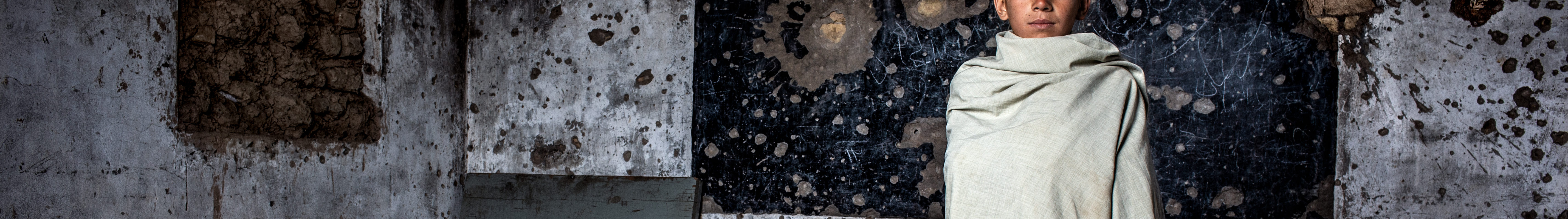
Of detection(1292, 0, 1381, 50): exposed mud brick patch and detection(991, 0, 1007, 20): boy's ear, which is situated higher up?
detection(1292, 0, 1381, 50): exposed mud brick patch

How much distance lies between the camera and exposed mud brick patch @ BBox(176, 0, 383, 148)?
68.4 inches

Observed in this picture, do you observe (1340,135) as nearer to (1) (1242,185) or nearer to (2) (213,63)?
(1) (1242,185)

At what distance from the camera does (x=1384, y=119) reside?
6.75ft

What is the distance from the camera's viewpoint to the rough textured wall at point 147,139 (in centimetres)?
142

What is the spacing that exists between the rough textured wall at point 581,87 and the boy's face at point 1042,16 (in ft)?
4.33

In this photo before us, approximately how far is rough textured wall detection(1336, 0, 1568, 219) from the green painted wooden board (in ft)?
6.46

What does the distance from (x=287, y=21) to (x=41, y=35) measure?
51 centimetres

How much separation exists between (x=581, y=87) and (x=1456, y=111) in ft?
8.40

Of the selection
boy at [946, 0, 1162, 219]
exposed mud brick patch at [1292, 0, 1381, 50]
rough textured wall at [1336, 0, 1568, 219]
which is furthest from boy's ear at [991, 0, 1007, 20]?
rough textured wall at [1336, 0, 1568, 219]

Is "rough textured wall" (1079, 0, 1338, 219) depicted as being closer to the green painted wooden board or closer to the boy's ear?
the boy's ear

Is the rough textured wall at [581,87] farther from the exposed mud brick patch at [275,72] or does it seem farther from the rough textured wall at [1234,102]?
the rough textured wall at [1234,102]

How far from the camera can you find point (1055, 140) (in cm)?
117

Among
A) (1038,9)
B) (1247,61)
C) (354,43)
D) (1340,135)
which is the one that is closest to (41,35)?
(354,43)

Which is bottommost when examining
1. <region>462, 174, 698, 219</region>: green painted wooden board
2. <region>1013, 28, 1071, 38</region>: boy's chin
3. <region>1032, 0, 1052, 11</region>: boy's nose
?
<region>462, 174, 698, 219</region>: green painted wooden board
